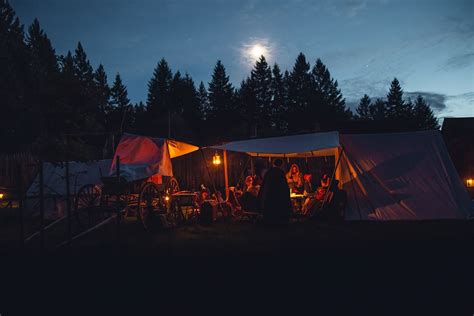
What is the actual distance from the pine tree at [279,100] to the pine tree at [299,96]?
2.04 feet

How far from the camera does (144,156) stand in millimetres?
7738

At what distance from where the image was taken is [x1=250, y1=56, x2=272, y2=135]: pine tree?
3488cm

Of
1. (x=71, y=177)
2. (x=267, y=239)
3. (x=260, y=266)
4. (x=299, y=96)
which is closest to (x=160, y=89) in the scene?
(x=299, y=96)

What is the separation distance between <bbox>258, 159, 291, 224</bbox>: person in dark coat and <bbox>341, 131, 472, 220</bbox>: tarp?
1.63m

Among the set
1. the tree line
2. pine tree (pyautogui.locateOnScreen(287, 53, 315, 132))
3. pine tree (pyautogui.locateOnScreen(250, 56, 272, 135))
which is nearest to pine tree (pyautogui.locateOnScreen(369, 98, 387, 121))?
the tree line

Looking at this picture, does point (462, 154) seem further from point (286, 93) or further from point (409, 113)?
point (409, 113)

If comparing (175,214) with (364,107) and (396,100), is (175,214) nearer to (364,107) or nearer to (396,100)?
(396,100)

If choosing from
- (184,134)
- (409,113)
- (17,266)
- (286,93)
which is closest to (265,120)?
(286,93)

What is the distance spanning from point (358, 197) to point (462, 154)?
29.4 ft

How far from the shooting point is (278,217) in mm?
7031

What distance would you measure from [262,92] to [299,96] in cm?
373

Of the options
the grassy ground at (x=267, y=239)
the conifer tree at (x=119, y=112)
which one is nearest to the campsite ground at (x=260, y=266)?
the grassy ground at (x=267, y=239)

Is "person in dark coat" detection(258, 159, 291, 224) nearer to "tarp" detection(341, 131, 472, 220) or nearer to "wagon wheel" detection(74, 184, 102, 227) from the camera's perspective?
"tarp" detection(341, 131, 472, 220)

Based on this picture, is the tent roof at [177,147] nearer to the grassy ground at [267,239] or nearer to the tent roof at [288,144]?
the tent roof at [288,144]
